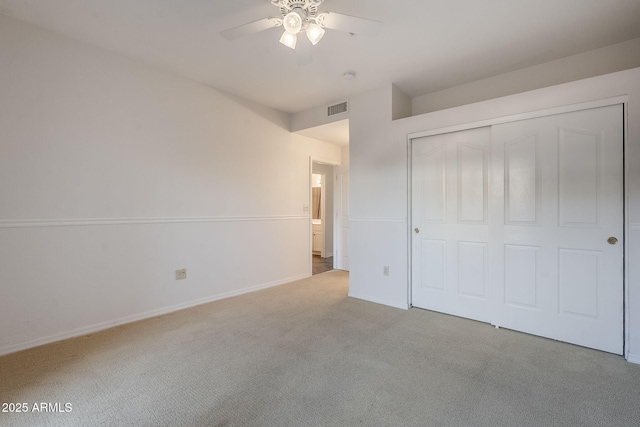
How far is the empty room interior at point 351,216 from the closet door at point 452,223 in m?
0.02

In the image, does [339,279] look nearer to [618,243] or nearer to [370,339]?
[370,339]

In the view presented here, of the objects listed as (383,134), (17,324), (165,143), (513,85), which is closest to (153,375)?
(17,324)

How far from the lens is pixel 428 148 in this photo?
3.26 m

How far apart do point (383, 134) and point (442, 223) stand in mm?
1299

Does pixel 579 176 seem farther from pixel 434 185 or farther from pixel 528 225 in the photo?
pixel 434 185

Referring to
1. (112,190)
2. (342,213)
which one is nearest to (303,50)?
(112,190)

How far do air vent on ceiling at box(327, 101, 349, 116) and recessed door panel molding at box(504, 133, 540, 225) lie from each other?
2020 mm

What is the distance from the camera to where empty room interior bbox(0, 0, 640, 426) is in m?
1.85

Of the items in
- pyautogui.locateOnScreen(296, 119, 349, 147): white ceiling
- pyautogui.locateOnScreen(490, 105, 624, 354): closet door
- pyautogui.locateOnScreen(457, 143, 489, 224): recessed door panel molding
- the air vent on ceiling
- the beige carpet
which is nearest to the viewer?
the beige carpet

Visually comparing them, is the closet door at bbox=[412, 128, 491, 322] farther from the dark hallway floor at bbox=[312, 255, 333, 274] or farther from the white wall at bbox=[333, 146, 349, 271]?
the dark hallway floor at bbox=[312, 255, 333, 274]

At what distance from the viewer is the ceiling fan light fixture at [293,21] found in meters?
1.93

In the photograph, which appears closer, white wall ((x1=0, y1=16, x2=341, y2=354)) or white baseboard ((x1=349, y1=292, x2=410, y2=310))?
white wall ((x1=0, y1=16, x2=341, y2=354))

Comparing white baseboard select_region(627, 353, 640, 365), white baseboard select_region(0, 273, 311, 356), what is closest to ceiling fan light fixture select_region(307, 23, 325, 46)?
white baseboard select_region(0, 273, 311, 356)

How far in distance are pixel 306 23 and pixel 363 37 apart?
0.66 meters
